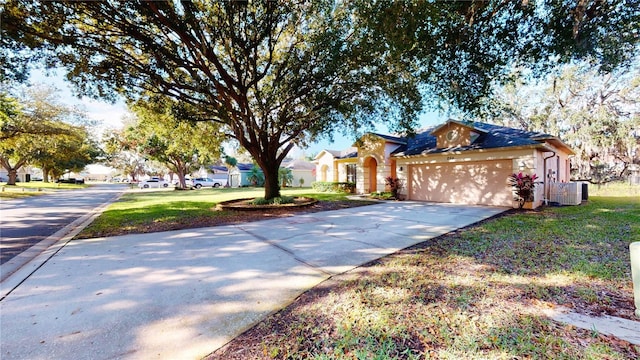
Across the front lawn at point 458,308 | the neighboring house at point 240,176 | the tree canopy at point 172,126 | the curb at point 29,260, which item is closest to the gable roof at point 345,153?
the tree canopy at point 172,126

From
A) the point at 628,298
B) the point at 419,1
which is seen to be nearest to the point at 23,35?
the point at 419,1

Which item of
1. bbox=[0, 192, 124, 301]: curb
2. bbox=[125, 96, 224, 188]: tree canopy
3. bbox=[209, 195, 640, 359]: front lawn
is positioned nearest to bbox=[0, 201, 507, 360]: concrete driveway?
bbox=[0, 192, 124, 301]: curb

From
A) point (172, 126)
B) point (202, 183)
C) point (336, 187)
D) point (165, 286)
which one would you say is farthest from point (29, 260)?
point (202, 183)

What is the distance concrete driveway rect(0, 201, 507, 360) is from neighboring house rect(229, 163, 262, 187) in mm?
29814

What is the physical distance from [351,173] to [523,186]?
12.4 meters

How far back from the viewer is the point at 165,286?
11.6ft

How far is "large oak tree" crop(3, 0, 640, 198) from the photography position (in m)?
6.30

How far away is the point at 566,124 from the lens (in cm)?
2058

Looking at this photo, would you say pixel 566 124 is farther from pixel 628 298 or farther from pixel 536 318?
pixel 536 318

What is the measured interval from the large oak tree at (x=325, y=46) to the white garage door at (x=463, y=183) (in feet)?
14.3

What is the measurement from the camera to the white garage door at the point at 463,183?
11672 mm

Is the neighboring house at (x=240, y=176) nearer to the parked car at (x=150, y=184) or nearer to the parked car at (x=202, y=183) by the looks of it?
the parked car at (x=202, y=183)

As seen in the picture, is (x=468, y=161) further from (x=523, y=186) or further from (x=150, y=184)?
(x=150, y=184)

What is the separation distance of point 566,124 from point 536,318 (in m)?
25.7
